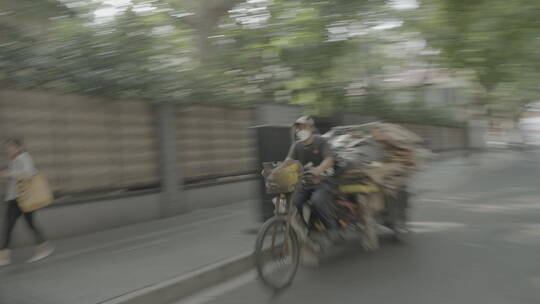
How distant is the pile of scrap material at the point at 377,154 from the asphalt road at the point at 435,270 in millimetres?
983

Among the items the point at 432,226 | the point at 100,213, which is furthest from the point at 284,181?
the point at 432,226

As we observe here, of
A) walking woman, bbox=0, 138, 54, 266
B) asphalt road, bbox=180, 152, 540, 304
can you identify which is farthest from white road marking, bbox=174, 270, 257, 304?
walking woman, bbox=0, 138, 54, 266

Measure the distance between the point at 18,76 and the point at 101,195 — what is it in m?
2.21

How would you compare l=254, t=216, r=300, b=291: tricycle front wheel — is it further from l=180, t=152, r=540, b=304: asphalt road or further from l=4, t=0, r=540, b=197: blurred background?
l=4, t=0, r=540, b=197: blurred background

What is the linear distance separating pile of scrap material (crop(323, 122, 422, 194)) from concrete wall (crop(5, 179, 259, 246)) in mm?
1633

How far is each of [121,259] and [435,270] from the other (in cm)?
369

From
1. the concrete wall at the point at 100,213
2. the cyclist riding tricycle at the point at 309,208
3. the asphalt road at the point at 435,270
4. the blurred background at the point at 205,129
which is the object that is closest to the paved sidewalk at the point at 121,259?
the blurred background at the point at 205,129

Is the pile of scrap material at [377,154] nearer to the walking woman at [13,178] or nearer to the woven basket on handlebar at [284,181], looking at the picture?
the woven basket on handlebar at [284,181]

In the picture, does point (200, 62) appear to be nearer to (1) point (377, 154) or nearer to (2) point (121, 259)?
(1) point (377, 154)

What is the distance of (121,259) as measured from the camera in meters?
5.64

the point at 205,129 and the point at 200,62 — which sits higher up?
the point at 200,62

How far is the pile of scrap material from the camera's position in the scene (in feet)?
19.1

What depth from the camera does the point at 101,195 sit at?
7.54 meters

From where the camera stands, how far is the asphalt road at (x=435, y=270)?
14.3 feet
